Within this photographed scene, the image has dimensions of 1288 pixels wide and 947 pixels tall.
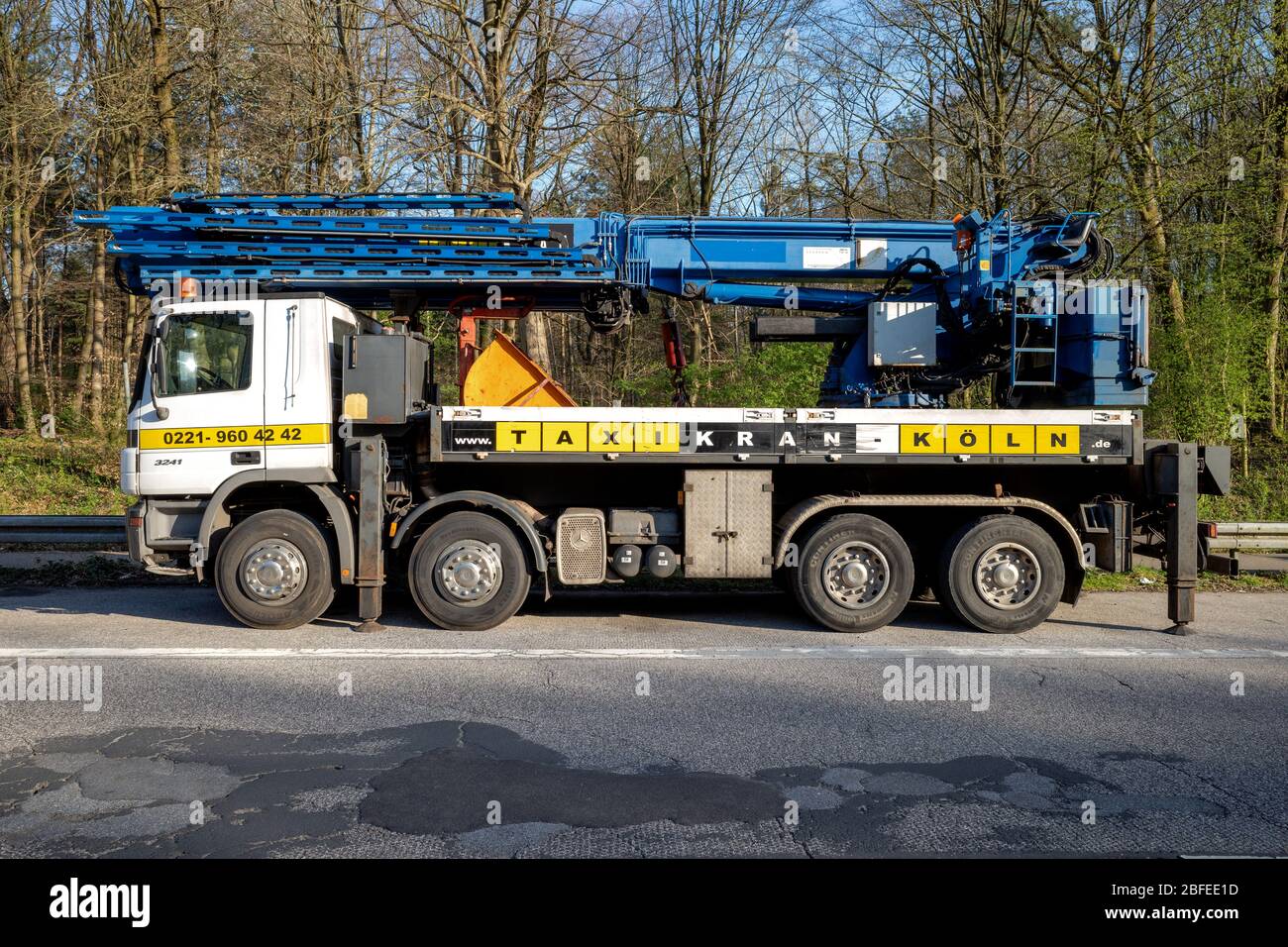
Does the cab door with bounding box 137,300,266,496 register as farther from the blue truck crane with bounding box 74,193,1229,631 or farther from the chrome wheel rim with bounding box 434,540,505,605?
the chrome wheel rim with bounding box 434,540,505,605

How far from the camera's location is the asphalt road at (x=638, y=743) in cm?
385

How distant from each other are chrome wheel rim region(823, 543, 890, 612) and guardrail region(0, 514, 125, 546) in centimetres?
853

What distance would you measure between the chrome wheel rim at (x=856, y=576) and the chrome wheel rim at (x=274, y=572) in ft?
14.9

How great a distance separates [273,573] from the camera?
7.91 metres

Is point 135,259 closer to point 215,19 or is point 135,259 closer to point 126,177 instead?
point 215,19

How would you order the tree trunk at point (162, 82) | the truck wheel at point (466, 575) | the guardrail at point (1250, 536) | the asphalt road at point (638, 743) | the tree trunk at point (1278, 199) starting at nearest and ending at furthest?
the asphalt road at point (638, 743)
the truck wheel at point (466, 575)
the guardrail at point (1250, 536)
the tree trunk at point (1278, 199)
the tree trunk at point (162, 82)

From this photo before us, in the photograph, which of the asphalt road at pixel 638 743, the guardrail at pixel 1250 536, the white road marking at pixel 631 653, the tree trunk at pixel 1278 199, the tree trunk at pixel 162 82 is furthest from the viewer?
the tree trunk at pixel 162 82

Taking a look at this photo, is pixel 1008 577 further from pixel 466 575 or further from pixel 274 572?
pixel 274 572

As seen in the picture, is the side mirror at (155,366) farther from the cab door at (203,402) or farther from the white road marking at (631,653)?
the white road marking at (631,653)

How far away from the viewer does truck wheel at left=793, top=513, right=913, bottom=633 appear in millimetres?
8086

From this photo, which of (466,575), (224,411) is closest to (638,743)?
(466,575)

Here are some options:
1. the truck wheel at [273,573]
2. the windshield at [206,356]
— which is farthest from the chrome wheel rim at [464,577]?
the windshield at [206,356]

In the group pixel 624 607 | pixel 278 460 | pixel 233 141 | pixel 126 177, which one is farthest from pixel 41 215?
pixel 624 607

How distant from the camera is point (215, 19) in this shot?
16.7 meters
